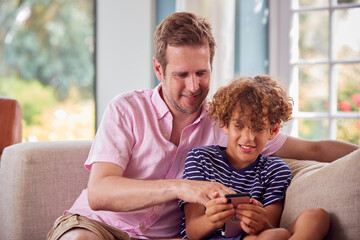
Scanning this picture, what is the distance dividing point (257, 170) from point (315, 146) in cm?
38

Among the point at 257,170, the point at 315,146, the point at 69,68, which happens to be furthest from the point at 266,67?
the point at 69,68

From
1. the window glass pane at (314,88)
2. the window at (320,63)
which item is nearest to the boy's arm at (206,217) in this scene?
the window at (320,63)

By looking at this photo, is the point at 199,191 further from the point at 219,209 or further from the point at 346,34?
the point at 346,34

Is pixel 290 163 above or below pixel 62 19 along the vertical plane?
below

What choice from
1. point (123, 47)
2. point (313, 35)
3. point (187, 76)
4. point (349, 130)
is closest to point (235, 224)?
point (187, 76)

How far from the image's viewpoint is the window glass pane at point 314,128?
3476 millimetres

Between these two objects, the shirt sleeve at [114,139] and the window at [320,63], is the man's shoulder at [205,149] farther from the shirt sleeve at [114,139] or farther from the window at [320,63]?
the window at [320,63]

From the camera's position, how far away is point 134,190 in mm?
1633

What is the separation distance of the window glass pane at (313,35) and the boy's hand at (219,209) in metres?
2.32

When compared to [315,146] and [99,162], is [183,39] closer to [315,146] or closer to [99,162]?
[99,162]

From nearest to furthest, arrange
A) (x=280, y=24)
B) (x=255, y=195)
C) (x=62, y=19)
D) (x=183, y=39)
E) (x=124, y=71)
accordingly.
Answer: (x=255, y=195)
(x=183, y=39)
(x=280, y=24)
(x=124, y=71)
(x=62, y=19)

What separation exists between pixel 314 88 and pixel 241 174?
1965 mm

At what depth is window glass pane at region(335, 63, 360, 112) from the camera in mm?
3354

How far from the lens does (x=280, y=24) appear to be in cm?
356
